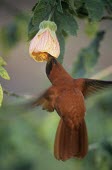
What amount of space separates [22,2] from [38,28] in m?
4.17

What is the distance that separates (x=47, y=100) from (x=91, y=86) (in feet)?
0.46

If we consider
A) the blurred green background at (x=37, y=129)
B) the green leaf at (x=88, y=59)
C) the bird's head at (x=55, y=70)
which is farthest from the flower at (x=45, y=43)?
the green leaf at (x=88, y=59)

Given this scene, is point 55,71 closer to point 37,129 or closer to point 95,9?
point 95,9

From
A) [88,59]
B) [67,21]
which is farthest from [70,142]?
[88,59]

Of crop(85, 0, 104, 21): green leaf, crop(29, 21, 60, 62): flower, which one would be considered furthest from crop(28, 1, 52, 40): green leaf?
crop(85, 0, 104, 21): green leaf

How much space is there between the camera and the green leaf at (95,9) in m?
1.54

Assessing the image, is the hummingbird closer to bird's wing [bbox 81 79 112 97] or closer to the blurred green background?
bird's wing [bbox 81 79 112 97]

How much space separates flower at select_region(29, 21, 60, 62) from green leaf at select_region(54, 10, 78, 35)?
26 millimetres

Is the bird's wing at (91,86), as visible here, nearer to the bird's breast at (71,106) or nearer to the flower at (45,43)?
the bird's breast at (71,106)

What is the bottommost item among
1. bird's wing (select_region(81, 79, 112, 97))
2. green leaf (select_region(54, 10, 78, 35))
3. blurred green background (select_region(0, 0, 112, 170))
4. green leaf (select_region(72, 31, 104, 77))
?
blurred green background (select_region(0, 0, 112, 170))

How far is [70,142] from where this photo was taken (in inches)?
59.4

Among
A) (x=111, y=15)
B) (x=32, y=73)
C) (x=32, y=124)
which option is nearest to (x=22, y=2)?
(x=32, y=73)

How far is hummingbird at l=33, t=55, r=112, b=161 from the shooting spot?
4.87 ft

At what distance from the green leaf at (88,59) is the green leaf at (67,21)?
49cm
